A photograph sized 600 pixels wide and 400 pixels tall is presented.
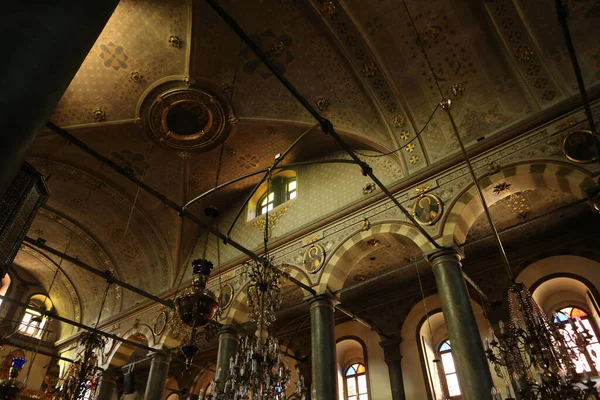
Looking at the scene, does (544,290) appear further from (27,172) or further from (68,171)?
(68,171)

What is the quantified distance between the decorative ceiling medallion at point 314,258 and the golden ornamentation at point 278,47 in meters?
4.29

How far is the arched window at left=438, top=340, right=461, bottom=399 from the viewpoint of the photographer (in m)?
9.48

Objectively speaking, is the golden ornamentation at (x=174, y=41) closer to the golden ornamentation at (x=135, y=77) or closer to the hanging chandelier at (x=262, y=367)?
the golden ornamentation at (x=135, y=77)

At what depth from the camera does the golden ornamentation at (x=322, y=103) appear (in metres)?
9.18

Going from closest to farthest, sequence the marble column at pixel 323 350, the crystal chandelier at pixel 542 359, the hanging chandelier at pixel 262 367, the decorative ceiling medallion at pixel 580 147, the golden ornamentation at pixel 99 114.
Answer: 1. the crystal chandelier at pixel 542 359
2. the hanging chandelier at pixel 262 367
3. the decorative ceiling medallion at pixel 580 147
4. the marble column at pixel 323 350
5. the golden ornamentation at pixel 99 114

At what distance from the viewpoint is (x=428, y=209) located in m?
7.66

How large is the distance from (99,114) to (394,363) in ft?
31.4

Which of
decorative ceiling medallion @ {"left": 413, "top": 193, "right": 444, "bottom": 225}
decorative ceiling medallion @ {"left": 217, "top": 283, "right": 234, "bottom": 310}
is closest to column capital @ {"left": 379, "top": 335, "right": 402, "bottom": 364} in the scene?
decorative ceiling medallion @ {"left": 217, "top": 283, "right": 234, "bottom": 310}

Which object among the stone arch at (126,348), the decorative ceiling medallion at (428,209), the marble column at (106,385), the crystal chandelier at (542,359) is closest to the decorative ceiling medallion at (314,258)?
the decorative ceiling medallion at (428,209)

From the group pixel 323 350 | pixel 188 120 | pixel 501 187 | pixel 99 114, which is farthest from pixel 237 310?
pixel 501 187

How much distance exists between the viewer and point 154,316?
12445mm

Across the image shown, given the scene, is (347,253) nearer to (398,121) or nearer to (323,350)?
(323,350)

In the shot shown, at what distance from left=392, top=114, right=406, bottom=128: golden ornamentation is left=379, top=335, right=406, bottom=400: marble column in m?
5.57

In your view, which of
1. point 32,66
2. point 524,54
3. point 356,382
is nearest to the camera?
point 32,66
